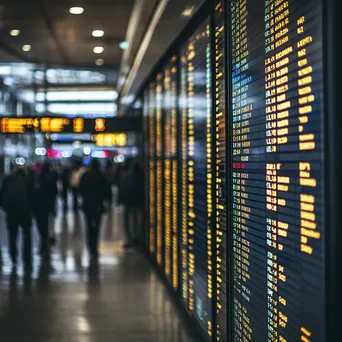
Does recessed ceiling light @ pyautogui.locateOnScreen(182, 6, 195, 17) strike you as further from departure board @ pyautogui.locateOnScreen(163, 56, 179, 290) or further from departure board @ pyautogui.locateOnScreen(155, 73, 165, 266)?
departure board @ pyautogui.locateOnScreen(155, 73, 165, 266)

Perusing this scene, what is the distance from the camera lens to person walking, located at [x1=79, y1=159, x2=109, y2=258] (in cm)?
1352

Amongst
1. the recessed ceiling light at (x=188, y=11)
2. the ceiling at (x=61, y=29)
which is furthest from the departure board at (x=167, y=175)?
the recessed ceiling light at (x=188, y=11)

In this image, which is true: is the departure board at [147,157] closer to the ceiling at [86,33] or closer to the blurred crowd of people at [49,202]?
the blurred crowd of people at [49,202]

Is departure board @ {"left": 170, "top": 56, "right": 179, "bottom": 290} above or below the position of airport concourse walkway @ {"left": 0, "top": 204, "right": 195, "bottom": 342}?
above

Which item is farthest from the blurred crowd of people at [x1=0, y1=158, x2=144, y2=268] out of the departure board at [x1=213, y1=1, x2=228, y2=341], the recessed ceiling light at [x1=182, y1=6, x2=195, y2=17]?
the departure board at [x1=213, y1=1, x2=228, y2=341]

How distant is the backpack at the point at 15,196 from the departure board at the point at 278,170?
7208 mm

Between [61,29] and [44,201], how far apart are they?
355 centimetres

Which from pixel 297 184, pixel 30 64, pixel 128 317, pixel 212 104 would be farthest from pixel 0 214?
pixel 297 184

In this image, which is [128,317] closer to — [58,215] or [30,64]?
[30,64]

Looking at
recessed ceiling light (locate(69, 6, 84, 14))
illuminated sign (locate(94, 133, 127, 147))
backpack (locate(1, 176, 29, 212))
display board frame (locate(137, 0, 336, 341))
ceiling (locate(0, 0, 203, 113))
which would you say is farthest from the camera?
illuminated sign (locate(94, 133, 127, 147))

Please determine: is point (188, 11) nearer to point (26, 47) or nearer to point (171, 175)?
point (171, 175)

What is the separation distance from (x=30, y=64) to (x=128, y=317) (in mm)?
9390

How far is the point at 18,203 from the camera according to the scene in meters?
11.9

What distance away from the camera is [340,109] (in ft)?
A: 10.1
